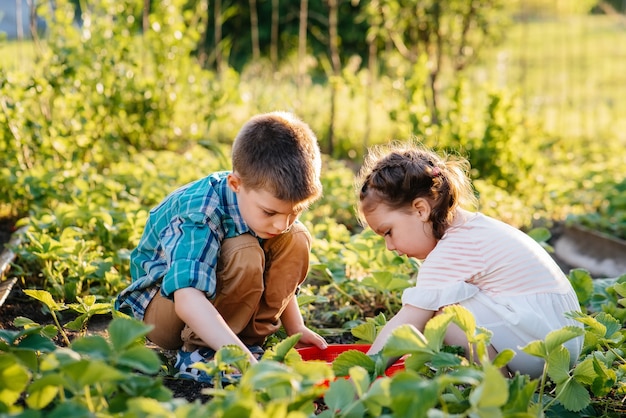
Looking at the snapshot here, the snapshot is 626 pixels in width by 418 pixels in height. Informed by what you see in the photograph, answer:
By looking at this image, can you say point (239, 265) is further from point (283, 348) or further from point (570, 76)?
point (570, 76)

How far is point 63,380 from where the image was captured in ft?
4.60

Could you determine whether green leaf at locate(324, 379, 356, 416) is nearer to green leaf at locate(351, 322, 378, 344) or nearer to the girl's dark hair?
green leaf at locate(351, 322, 378, 344)

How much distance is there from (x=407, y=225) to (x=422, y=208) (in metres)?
0.06

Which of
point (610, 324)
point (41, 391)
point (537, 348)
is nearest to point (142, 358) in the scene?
point (41, 391)

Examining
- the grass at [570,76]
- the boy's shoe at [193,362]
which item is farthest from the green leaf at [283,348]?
the grass at [570,76]

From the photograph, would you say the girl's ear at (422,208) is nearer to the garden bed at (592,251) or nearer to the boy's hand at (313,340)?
the boy's hand at (313,340)

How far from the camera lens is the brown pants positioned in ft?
7.30

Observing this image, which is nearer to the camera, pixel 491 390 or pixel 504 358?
pixel 491 390

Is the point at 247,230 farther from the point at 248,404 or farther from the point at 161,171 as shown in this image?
the point at 161,171

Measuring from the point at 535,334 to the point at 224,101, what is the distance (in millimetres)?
3940

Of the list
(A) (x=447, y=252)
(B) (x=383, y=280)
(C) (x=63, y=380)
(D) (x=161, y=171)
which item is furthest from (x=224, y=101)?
(C) (x=63, y=380)

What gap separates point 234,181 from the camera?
2213 mm

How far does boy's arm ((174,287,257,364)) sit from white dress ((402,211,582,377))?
0.47 metres

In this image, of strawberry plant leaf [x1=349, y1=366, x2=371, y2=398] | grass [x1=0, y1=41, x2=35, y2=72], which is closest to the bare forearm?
strawberry plant leaf [x1=349, y1=366, x2=371, y2=398]
